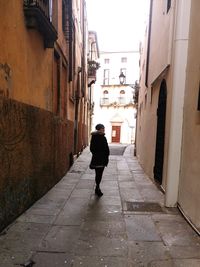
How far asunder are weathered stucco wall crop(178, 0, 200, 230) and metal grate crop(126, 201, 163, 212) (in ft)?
1.65

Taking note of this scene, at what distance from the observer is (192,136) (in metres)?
4.87

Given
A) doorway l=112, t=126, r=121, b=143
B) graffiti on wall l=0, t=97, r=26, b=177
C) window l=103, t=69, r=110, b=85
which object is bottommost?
doorway l=112, t=126, r=121, b=143

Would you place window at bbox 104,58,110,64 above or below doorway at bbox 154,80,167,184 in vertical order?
above

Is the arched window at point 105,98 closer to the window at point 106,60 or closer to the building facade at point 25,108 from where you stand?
the window at point 106,60

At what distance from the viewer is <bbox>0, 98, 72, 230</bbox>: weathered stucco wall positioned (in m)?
4.19

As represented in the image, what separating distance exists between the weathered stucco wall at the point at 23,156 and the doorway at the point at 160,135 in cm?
284

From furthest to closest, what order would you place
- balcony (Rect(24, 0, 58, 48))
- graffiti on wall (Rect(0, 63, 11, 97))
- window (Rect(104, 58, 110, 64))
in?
window (Rect(104, 58, 110, 64)) < balcony (Rect(24, 0, 58, 48)) < graffiti on wall (Rect(0, 63, 11, 97))

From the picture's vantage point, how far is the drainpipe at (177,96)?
545cm

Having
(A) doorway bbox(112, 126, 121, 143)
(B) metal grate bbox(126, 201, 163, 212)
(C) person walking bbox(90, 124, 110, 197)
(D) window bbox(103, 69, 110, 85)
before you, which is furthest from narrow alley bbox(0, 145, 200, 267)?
(D) window bbox(103, 69, 110, 85)

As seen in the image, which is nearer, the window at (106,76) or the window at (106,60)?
the window at (106,76)

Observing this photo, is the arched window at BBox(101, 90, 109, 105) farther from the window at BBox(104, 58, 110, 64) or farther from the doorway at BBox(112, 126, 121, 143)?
the window at BBox(104, 58, 110, 64)

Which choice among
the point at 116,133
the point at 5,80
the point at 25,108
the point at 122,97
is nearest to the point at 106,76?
the point at 122,97

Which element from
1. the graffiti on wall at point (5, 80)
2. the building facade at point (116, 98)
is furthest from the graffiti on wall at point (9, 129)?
the building facade at point (116, 98)

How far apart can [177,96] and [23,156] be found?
3131 mm
